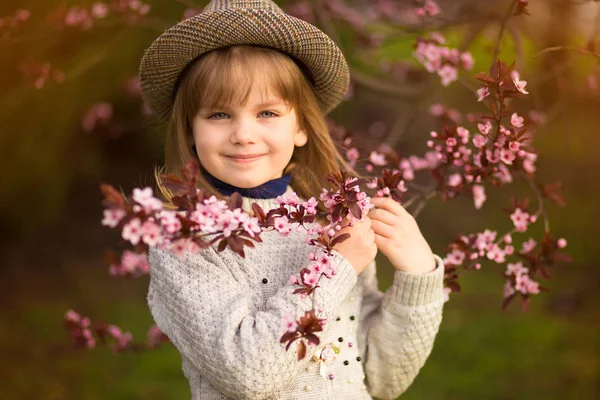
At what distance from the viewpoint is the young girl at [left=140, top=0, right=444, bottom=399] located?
67.6 inches

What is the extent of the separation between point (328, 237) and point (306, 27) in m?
0.63

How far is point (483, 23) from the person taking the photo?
2855 mm

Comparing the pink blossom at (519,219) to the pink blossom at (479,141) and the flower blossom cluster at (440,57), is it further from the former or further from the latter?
the flower blossom cluster at (440,57)

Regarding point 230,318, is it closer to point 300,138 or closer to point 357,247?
point 357,247

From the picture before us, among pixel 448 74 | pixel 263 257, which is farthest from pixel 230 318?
pixel 448 74

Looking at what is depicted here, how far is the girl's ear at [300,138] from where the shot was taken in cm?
212

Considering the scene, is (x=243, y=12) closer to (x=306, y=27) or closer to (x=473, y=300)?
(x=306, y=27)

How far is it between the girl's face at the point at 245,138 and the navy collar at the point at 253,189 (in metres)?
0.02

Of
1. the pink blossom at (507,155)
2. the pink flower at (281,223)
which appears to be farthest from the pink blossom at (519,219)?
the pink flower at (281,223)

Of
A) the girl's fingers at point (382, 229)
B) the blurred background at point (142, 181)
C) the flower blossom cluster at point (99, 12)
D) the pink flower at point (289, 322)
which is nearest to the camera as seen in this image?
the pink flower at point (289, 322)

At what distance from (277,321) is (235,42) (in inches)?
28.8

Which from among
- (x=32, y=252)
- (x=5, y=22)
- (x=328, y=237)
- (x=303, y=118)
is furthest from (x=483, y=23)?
(x=32, y=252)

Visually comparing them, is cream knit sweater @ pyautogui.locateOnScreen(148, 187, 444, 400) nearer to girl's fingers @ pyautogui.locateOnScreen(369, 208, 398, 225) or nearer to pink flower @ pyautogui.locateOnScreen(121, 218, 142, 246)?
girl's fingers @ pyautogui.locateOnScreen(369, 208, 398, 225)

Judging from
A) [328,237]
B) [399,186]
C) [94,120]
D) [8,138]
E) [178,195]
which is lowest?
[8,138]
